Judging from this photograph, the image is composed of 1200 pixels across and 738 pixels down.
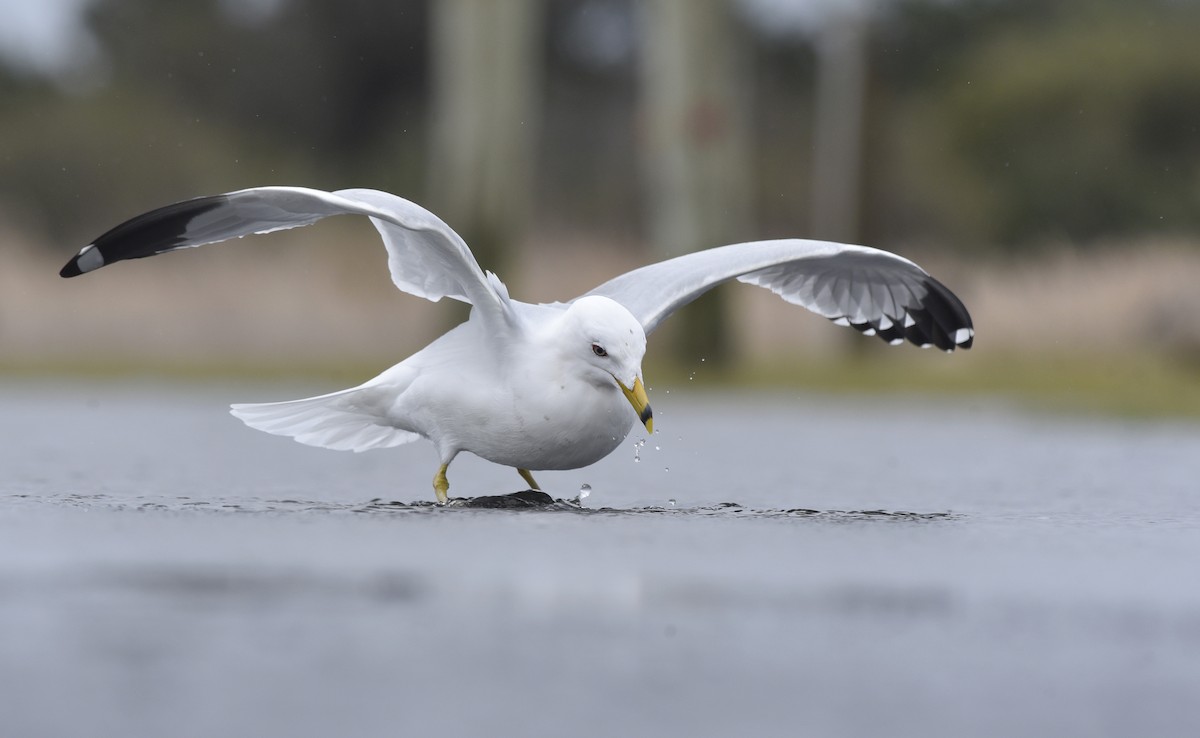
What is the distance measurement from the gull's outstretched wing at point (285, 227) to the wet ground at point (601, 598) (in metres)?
0.74

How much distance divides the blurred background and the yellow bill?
666 centimetres

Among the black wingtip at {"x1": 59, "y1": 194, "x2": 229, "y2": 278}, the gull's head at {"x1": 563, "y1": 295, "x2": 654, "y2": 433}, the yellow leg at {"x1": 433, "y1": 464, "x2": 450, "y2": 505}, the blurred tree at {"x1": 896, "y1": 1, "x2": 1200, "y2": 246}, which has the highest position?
the blurred tree at {"x1": 896, "y1": 1, "x2": 1200, "y2": 246}

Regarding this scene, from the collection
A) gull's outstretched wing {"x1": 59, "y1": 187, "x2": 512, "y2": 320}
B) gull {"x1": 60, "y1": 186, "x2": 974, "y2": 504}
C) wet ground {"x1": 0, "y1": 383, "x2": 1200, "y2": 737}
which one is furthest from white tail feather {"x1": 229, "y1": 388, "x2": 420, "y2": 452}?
gull's outstretched wing {"x1": 59, "y1": 187, "x2": 512, "y2": 320}

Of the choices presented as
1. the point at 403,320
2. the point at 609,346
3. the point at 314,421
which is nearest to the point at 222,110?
the point at 403,320

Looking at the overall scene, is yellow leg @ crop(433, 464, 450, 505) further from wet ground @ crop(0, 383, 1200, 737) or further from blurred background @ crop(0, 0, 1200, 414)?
blurred background @ crop(0, 0, 1200, 414)

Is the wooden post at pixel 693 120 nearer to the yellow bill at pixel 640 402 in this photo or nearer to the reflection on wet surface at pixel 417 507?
the reflection on wet surface at pixel 417 507

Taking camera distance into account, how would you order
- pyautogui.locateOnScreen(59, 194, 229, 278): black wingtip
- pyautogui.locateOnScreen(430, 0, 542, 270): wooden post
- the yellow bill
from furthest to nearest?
pyautogui.locateOnScreen(430, 0, 542, 270): wooden post, pyautogui.locateOnScreen(59, 194, 229, 278): black wingtip, the yellow bill

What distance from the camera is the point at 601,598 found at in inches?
187

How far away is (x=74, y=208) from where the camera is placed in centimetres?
3409

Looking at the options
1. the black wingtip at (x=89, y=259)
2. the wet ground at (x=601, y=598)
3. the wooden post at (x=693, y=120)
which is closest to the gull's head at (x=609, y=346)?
the wet ground at (x=601, y=598)

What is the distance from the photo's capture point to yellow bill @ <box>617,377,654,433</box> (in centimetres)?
599

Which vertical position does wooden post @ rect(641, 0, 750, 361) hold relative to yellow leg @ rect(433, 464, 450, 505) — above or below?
above

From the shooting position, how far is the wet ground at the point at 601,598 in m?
3.62

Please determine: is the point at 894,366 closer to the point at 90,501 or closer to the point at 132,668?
the point at 90,501
